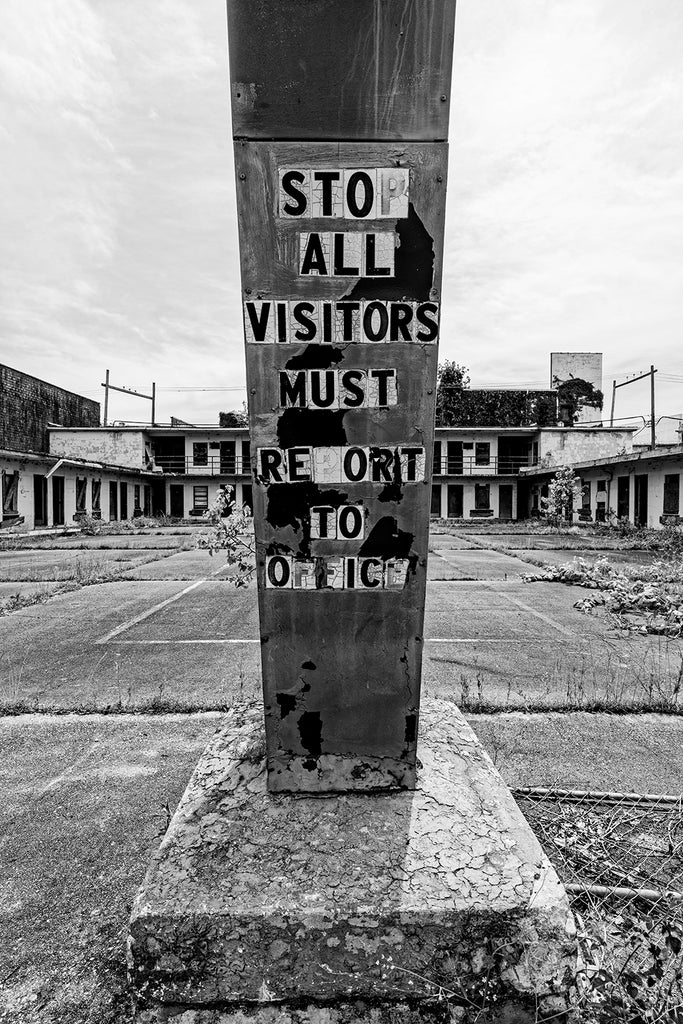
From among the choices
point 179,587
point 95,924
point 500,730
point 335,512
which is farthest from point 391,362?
point 179,587

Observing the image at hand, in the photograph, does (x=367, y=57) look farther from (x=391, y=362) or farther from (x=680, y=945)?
(x=680, y=945)

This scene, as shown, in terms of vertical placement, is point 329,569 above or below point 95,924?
above

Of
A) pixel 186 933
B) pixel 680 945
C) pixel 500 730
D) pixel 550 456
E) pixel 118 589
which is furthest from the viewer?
pixel 550 456

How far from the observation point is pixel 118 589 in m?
9.25

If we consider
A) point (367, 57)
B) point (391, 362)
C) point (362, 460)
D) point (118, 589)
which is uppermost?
point (367, 57)

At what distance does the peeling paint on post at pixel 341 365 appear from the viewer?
1788 millimetres

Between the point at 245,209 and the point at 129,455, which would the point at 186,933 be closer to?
the point at 245,209

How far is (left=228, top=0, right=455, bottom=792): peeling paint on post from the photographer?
70.4 inches

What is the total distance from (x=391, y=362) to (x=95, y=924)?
1.97 metres

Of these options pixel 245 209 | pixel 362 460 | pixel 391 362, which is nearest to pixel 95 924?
pixel 362 460

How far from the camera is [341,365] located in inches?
73.3

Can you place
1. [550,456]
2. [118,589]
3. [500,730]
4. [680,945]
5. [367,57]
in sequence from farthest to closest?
1. [550,456]
2. [118,589]
3. [500,730]
4. [367,57]
5. [680,945]

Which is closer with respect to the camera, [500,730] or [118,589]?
[500,730]

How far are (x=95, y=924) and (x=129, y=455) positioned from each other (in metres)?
44.0
